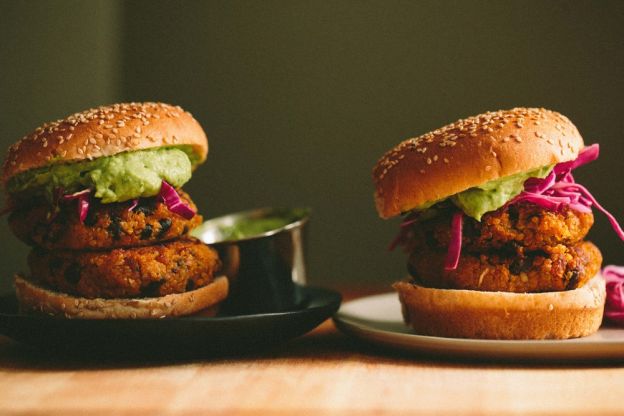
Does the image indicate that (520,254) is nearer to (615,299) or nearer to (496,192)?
(496,192)

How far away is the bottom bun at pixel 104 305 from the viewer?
Answer: 2002 millimetres

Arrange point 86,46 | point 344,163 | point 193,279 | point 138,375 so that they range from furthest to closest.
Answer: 1. point 344,163
2. point 86,46
3. point 193,279
4. point 138,375

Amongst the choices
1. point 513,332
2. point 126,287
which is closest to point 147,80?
point 126,287

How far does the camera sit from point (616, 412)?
5.00ft

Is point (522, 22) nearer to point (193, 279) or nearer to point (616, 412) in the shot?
point (193, 279)

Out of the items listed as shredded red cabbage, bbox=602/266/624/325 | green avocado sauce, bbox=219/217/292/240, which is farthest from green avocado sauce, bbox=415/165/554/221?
green avocado sauce, bbox=219/217/292/240

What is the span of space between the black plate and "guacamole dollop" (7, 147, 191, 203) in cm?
35

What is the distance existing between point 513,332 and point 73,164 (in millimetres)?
1240

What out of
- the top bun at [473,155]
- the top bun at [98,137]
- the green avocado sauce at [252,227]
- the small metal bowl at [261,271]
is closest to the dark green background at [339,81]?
the green avocado sauce at [252,227]

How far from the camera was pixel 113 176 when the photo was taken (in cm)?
202

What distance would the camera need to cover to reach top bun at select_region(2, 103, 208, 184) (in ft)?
6.67

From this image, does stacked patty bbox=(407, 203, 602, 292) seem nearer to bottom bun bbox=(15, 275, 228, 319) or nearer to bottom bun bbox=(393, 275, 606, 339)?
bottom bun bbox=(393, 275, 606, 339)

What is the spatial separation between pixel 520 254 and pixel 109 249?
3.58ft

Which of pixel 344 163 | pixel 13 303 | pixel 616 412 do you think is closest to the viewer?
pixel 616 412
